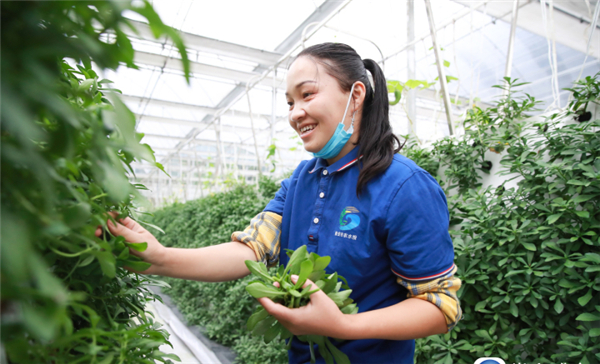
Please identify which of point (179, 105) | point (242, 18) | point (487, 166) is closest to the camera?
point (487, 166)

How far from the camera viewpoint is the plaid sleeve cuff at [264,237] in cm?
107

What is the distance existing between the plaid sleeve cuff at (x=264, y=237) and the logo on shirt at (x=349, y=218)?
0.26 m

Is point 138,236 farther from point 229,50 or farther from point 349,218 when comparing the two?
point 229,50

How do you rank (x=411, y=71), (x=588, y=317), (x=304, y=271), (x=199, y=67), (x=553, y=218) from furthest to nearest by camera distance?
(x=199, y=67)
(x=411, y=71)
(x=553, y=218)
(x=588, y=317)
(x=304, y=271)

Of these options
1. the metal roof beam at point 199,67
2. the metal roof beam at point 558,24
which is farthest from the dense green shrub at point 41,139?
the metal roof beam at point 199,67

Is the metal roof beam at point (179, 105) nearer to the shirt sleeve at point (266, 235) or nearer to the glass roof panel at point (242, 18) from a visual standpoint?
the glass roof panel at point (242, 18)

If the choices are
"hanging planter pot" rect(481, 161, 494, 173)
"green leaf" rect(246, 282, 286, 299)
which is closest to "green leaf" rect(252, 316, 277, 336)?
"green leaf" rect(246, 282, 286, 299)

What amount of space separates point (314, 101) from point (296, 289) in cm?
55

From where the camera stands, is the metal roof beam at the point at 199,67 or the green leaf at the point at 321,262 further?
the metal roof beam at the point at 199,67

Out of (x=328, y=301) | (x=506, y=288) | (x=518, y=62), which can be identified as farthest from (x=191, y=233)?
(x=518, y=62)

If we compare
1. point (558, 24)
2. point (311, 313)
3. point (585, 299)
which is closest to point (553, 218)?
point (585, 299)

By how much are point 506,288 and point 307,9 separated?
460cm

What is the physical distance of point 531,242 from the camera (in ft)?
4.47

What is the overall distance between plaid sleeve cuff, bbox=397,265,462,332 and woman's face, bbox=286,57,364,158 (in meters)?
0.48
